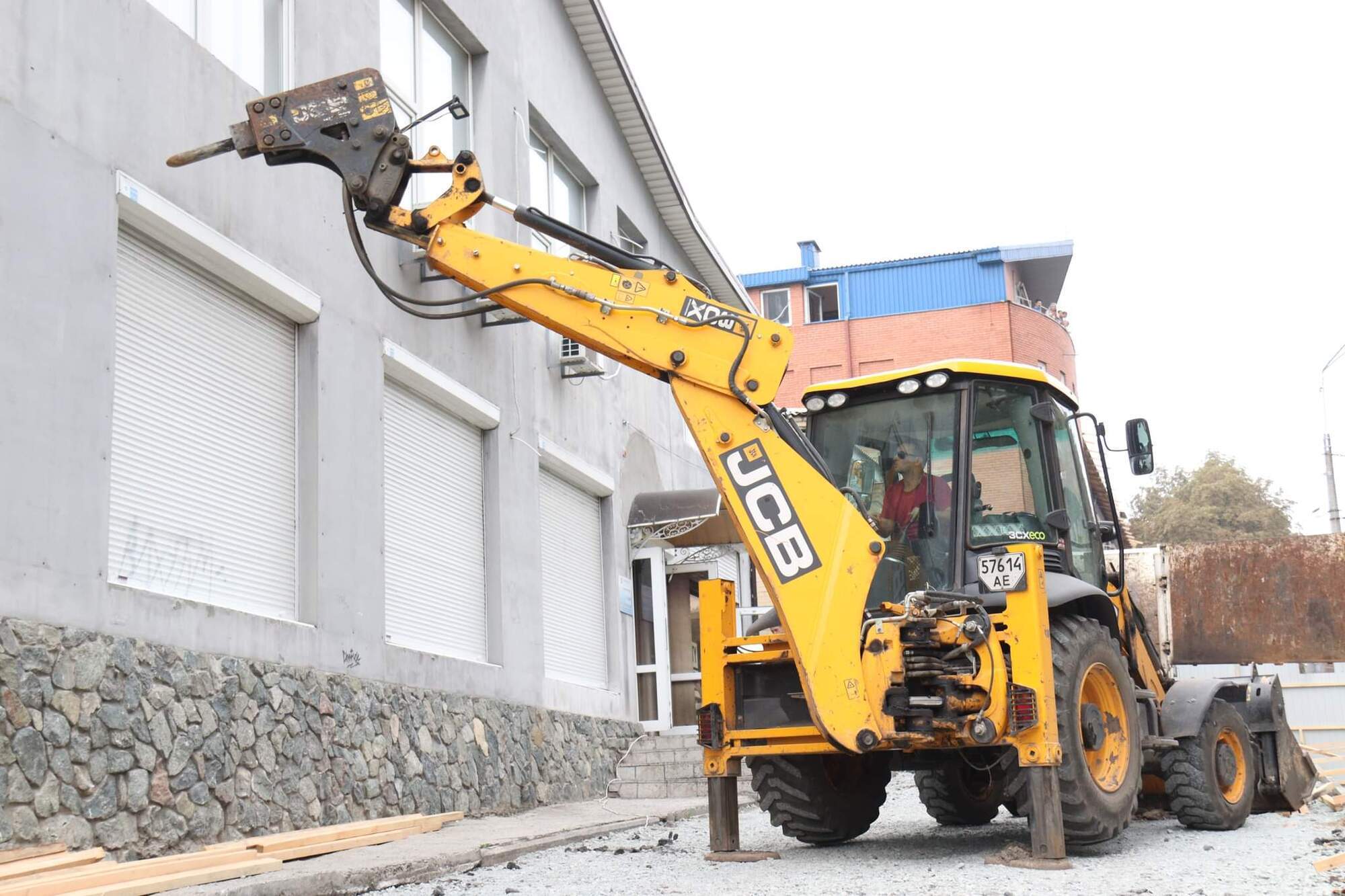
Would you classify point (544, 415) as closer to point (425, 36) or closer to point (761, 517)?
point (425, 36)

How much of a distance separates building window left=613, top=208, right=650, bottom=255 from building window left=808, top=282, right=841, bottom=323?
25.5m

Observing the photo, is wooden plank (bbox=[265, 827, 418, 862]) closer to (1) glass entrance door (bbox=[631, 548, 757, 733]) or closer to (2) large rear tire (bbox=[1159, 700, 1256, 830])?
(2) large rear tire (bbox=[1159, 700, 1256, 830])

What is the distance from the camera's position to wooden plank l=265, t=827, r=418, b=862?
868cm

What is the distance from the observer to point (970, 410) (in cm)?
878

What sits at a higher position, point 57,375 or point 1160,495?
point 1160,495

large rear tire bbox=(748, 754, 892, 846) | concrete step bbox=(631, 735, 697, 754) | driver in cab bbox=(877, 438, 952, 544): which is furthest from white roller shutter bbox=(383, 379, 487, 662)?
driver in cab bbox=(877, 438, 952, 544)

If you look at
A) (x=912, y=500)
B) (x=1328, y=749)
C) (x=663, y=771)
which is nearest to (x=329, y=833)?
(x=912, y=500)

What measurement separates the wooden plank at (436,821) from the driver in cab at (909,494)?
4509 mm

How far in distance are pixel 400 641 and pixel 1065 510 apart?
614 cm

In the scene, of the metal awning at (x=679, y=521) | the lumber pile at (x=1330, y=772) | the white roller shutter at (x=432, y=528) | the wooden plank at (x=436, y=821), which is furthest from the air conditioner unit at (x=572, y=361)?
the lumber pile at (x=1330, y=772)

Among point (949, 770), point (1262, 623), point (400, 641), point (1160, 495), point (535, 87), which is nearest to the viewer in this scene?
point (949, 770)

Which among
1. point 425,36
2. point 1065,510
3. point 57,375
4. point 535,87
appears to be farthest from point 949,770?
point 535,87

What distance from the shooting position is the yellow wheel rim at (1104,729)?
8.34m

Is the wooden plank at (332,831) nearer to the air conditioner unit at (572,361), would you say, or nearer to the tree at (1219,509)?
the air conditioner unit at (572,361)
